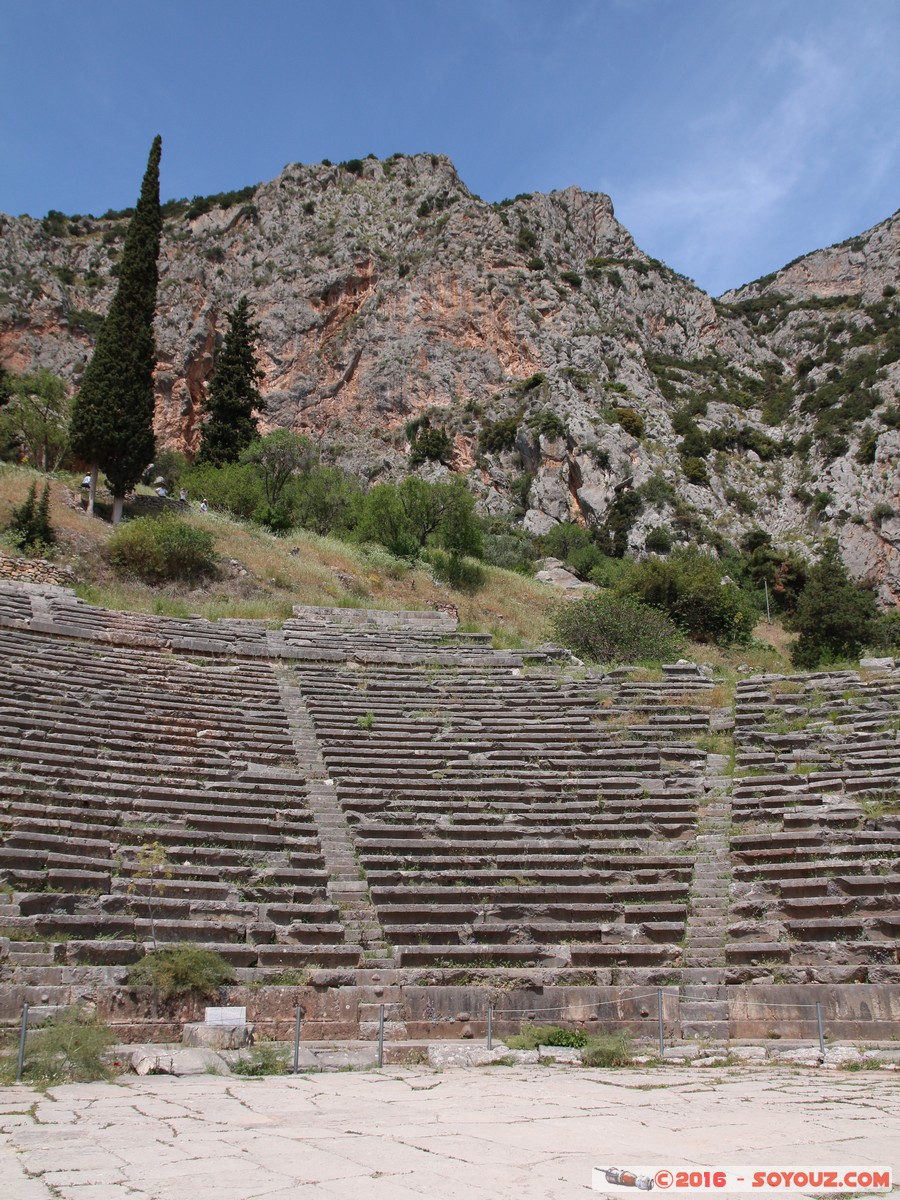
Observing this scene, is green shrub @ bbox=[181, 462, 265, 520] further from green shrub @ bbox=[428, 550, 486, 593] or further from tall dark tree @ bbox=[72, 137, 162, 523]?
green shrub @ bbox=[428, 550, 486, 593]

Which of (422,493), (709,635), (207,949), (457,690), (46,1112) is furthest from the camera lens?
(422,493)

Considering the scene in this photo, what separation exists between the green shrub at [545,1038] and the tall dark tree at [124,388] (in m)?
25.3

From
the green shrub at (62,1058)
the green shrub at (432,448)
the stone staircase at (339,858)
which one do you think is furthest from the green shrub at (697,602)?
the green shrub at (62,1058)

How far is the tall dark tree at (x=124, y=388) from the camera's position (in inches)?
1150

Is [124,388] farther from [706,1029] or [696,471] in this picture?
[696,471]

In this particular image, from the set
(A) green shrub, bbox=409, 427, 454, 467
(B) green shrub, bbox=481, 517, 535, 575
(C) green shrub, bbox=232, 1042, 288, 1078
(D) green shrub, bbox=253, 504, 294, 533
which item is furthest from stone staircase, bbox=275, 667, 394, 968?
(A) green shrub, bbox=409, 427, 454, 467

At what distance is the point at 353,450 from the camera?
63.4 meters

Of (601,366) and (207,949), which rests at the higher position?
(601,366)

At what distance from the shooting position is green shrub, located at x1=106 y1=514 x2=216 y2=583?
25938 mm

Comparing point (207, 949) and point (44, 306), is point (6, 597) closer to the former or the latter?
point (207, 949)

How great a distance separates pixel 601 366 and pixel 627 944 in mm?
60897

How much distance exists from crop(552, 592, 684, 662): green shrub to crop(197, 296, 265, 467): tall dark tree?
21366 millimetres

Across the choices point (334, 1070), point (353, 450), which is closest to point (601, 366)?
point (353, 450)

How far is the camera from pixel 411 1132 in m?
4.79
